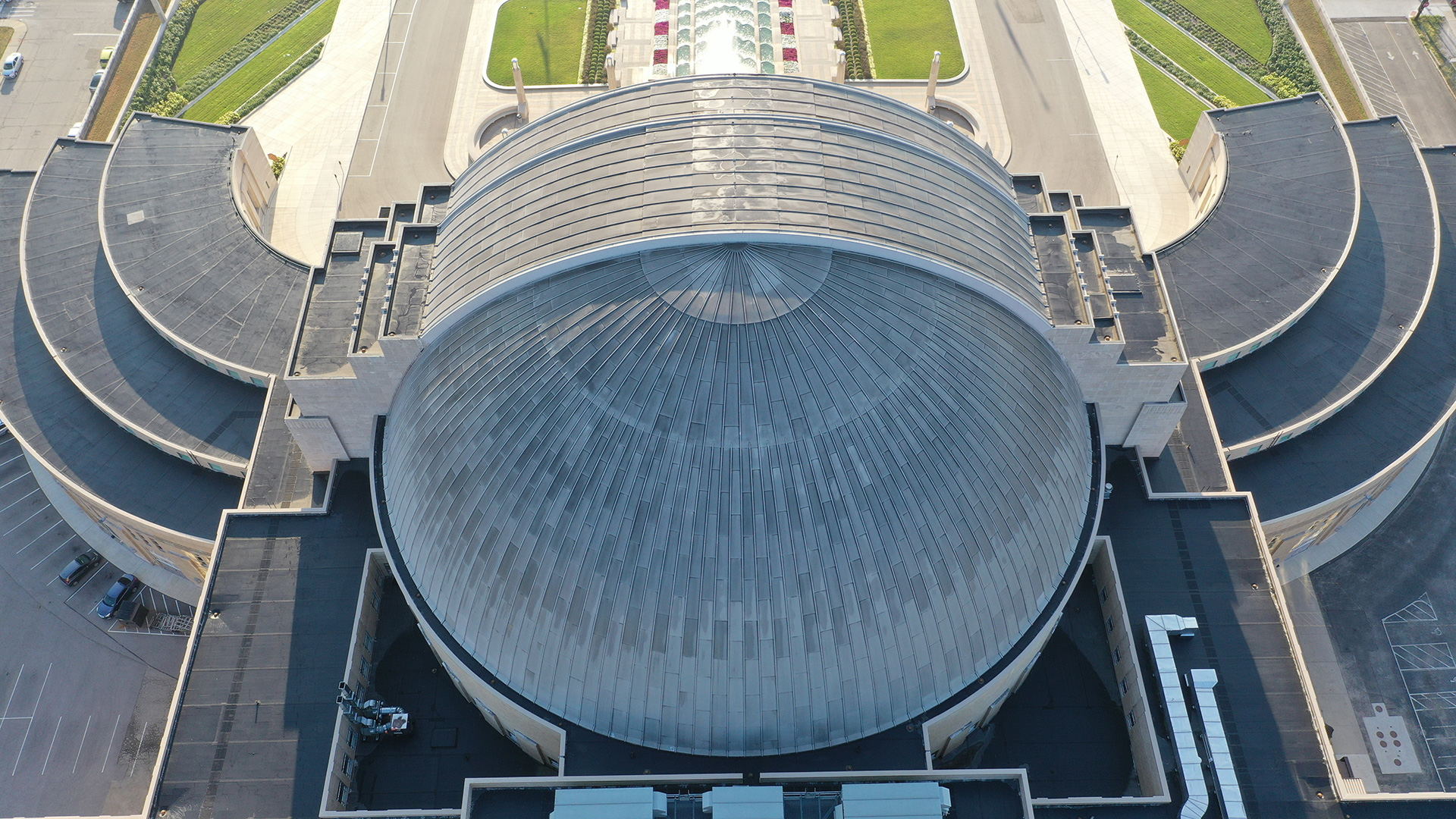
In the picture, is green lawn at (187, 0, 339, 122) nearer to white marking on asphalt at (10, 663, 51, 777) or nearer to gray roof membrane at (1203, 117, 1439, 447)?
white marking on asphalt at (10, 663, 51, 777)

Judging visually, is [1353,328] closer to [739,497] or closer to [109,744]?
[739,497]

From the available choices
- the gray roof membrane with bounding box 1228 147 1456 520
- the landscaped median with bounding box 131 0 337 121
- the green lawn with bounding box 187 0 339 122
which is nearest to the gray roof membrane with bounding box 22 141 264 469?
the green lawn with bounding box 187 0 339 122

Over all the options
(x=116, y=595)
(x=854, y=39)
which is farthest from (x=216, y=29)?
(x=854, y=39)

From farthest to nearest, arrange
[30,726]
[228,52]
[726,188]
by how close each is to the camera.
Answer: [228,52] → [30,726] → [726,188]

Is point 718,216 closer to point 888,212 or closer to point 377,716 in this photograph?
point 888,212

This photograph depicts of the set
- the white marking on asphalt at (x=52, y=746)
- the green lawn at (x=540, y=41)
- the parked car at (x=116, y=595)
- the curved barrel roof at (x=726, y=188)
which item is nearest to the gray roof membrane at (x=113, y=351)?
the parked car at (x=116, y=595)

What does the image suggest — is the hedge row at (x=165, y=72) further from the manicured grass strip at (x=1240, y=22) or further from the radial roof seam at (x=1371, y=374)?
the manicured grass strip at (x=1240, y=22)

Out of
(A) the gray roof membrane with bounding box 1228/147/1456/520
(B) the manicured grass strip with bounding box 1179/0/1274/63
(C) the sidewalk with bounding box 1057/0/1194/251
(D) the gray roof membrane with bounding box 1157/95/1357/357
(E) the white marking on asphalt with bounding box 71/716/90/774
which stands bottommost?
(E) the white marking on asphalt with bounding box 71/716/90/774
